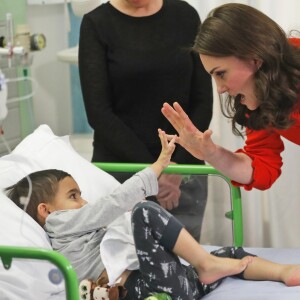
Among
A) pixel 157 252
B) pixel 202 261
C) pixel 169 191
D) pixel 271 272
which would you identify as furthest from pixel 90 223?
pixel 271 272

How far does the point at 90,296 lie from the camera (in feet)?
5.71

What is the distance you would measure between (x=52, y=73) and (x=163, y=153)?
3.50ft

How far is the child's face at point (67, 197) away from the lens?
6.56ft

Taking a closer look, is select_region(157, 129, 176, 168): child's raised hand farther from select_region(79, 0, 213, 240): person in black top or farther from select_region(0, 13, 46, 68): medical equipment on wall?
select_region(0, 13, 46, 68): medical equipment on wall

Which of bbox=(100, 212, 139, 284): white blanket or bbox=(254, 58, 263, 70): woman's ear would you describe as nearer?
bbox=(254, 58, 263, 70): woman's ear

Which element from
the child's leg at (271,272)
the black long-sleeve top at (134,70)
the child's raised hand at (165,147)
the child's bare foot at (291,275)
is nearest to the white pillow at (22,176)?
the black long-sleeve top at (134,70)

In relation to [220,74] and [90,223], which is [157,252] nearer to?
[90,223]

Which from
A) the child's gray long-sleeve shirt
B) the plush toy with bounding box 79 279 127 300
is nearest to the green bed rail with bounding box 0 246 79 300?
the plush toy with bounding box 79 279 127 300

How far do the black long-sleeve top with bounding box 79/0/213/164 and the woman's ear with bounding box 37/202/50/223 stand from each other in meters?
0.35

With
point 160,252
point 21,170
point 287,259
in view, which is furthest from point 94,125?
point 287,259

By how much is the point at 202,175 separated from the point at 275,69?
2.01ft

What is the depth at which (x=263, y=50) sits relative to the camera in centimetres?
168

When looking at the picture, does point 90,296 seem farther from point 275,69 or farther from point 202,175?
point 275,69

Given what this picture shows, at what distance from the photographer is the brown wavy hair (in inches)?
65.7
